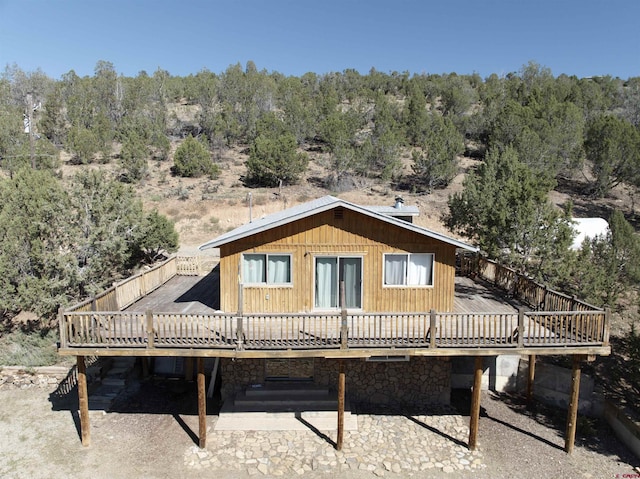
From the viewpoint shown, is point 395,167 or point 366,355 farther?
point 395,167

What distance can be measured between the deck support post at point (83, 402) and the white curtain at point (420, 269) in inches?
353

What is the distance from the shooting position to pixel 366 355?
443 inches

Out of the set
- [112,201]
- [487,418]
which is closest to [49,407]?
[112,201]

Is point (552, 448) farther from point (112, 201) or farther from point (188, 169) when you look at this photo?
point (188, 169)

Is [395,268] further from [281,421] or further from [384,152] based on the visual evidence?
[384,152]

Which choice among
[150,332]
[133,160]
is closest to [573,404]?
[150,332]

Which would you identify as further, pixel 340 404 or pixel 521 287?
pixel 521 287

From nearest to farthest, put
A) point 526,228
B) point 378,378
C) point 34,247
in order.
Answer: point 378,378 → point 526,228 → point 34,247

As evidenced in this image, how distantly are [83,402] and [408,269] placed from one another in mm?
9311

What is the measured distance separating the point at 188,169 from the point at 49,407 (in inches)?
1366

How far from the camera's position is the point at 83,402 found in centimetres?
1183

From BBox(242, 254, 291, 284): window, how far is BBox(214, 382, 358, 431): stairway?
3214 millimetres

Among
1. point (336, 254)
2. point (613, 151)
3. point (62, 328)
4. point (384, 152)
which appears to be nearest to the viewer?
point (62, 328)

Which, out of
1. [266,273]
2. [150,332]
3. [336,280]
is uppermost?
[266,273]
